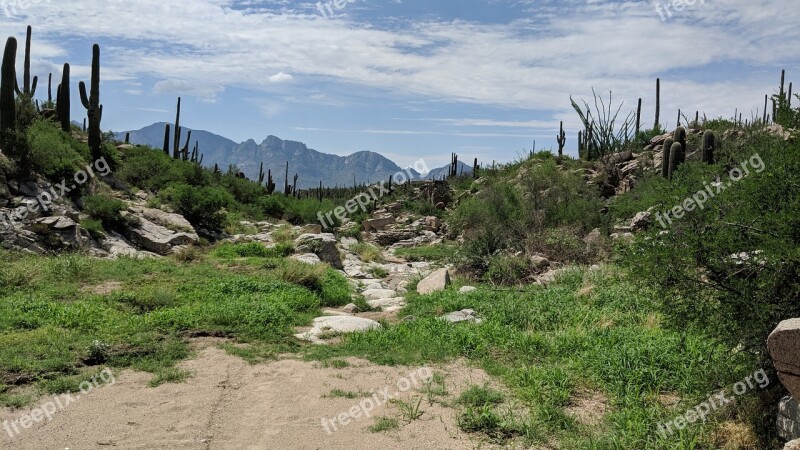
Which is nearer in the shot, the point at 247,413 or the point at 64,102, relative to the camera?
the point at 247,413

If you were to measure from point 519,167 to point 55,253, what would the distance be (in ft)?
71.4

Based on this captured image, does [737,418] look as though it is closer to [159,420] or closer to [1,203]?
[159,420]

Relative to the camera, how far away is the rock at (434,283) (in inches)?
518

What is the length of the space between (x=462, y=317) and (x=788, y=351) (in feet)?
→ 19.1

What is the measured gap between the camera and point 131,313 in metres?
9.08

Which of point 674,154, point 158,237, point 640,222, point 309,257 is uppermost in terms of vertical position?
point 674,154

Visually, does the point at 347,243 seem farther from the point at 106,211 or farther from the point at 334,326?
the point at 334,326

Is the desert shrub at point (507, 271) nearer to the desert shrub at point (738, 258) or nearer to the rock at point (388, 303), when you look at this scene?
the rock at point (388, 303)

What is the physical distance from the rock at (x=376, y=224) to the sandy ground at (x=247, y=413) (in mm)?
26116

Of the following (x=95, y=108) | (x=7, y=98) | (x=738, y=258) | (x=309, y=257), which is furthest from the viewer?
(x=95, y=108)

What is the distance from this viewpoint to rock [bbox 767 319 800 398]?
13.5 ft

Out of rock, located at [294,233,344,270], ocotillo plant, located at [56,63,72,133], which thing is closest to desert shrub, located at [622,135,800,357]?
rock, located at [294,233,344,270]

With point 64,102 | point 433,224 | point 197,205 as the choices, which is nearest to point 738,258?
point 197,205

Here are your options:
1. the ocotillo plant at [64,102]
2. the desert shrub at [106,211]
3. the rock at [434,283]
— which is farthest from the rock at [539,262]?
the ocotillo plant at [64,102]
